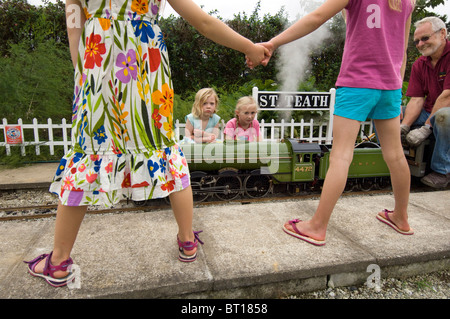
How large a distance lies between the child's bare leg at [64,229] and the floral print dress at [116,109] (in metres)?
0.07

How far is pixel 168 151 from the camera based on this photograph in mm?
1859

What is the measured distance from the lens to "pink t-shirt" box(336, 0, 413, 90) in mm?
2121

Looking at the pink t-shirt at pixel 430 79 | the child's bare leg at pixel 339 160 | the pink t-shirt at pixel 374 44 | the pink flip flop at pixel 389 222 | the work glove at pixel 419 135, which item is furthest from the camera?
the work glove at pixel 419 135

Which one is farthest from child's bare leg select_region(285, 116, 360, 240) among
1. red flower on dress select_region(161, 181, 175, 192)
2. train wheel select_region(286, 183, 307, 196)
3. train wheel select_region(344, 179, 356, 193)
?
train wheel select_region(344, 179, 356, 193)

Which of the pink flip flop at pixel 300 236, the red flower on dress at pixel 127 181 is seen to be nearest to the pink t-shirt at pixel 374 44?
the pink flip flop at pixel 300 236

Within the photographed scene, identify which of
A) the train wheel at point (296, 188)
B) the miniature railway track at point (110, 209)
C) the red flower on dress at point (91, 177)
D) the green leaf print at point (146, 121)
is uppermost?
Result: the green leaf print at point (146, 121)

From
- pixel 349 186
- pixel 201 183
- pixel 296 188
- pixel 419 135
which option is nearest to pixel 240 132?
pixel 201 183

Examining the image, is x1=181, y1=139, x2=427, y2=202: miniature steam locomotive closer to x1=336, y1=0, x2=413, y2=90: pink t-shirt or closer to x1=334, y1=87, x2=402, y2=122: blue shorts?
x1=334, y1=87, x2=402, y2=122: blue shorts

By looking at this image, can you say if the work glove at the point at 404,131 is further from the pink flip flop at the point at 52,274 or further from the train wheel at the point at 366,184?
the pink flip flop at the point at 52,274

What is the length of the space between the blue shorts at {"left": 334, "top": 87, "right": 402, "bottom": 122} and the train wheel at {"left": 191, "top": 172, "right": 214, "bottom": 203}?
7.38 feet

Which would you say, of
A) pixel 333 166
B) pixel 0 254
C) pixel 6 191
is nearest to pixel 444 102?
pixel 333 166

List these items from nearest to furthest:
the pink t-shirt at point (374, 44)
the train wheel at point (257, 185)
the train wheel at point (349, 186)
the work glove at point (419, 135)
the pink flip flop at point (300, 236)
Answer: the pink t-shirt at point (374, 44) → the pink flip flop at point (300, 236) → the work glove at point (419, 135) → the train wheel at point (257, 185) → the train wheel at point (349, 186)

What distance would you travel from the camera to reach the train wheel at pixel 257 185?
4496 millimetres
